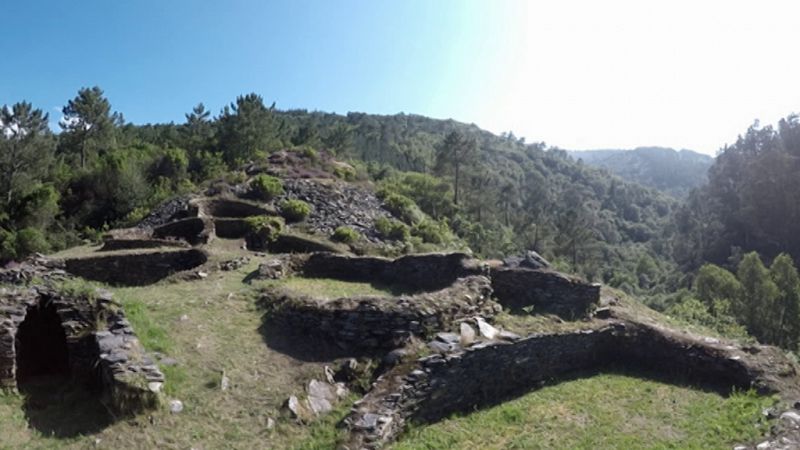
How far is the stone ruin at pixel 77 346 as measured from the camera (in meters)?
7.88

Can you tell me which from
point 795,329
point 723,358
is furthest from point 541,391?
point 795,329

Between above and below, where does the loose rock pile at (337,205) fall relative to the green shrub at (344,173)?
below

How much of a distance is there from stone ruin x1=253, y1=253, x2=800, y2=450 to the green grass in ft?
1.31

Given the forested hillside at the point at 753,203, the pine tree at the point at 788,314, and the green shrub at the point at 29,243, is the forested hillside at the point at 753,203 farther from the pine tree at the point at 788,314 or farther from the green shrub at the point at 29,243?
the green shrub at the point at 29,243

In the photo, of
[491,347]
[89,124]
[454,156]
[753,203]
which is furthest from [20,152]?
[753,203]

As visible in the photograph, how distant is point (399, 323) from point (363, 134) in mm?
104115

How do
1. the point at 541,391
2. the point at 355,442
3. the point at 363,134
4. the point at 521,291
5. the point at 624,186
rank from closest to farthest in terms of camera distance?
the point at 355,442 → the point at 541,391 → the point at 521,291 → the point at 363,134 → the point at 624,186

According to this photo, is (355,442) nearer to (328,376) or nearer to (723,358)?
(328,376)

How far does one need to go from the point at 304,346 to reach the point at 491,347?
3606 mm

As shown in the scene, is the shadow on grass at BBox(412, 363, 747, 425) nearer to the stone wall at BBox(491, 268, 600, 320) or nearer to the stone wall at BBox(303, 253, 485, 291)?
the stone wall at BBox(491, 268, 600, 320)

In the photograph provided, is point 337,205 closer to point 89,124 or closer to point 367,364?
point 367,364

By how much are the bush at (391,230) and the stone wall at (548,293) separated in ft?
44.4

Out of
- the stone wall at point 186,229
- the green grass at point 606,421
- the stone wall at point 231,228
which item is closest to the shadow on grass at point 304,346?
the green grass at point 606,421

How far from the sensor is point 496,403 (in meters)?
10.2
